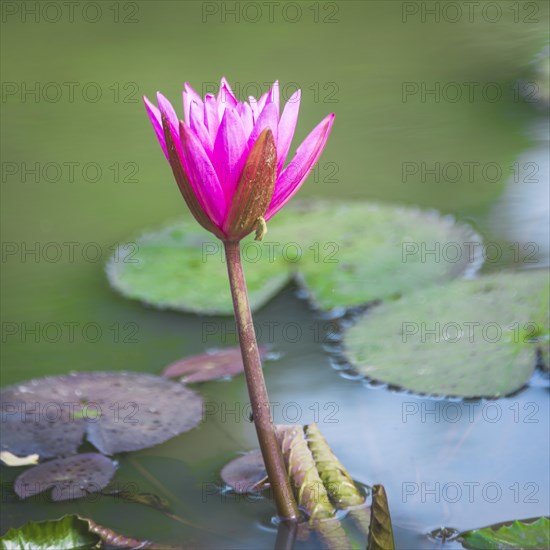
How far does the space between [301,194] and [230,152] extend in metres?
1.43

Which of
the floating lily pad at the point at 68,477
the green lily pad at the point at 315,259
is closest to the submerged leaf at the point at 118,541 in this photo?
the floating lily pad at the point at 68,477

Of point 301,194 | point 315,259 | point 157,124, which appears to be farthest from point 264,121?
point 301,194

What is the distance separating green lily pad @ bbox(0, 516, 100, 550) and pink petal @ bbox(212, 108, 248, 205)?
52 cm

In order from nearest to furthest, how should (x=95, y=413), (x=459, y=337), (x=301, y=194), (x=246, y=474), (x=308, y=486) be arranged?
(x=308, y=486) → (x=246, y=474) → (x=95, y=413) → (x=459, y=337) → (x=301, y=194)

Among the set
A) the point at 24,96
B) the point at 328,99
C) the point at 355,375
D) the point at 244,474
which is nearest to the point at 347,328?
the point at 355,375

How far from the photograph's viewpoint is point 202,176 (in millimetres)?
1086

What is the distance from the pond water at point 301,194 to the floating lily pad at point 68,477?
0.09 feet

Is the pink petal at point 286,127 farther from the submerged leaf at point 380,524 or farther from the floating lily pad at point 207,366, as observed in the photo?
the floating lily pad at point 207,366

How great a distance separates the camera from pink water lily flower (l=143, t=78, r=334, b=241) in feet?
3.51

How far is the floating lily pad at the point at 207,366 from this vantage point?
1.72 m

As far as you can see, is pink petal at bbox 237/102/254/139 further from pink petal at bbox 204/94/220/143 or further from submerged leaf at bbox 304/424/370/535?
submerged leaf at bbox 304/424/370/535

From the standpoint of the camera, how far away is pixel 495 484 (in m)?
1.33

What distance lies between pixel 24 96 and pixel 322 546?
281cm

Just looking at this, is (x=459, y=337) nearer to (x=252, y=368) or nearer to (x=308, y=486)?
(x=308, y=486)
